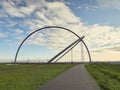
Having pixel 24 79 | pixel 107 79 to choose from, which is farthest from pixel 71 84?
pixel 24 79

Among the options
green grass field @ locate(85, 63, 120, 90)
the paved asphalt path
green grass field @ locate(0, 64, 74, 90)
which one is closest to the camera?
the paved asphalt path

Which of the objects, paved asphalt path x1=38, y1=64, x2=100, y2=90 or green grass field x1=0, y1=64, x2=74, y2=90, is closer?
paved asphalt path x1=38, y1=64, x2=100, y2=90

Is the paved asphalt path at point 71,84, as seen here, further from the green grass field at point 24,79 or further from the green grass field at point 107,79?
the green grass field at point 24,79

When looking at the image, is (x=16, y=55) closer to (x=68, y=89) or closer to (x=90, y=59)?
(x=90, y=59)

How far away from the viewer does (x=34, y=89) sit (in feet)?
56.3

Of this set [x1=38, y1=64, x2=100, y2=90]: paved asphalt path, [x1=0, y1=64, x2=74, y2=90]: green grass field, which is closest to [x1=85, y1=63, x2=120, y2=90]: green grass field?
[x1=38, y1=64, x2=100, y2=90]: paved asphalt path

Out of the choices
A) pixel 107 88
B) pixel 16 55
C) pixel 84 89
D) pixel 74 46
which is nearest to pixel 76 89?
pixel 84 89

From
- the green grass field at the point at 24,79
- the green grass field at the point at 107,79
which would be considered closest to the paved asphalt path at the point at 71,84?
the green grass field at the point at 107,79

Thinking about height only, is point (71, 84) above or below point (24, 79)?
below

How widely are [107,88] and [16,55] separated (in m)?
109

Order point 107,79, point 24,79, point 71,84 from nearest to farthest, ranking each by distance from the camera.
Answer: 1. point 71,84
2. point 107,79
3. point 24,79

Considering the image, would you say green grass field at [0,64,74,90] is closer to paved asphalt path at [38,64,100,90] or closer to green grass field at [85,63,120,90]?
paved asphalt path at [38,64,100,90]

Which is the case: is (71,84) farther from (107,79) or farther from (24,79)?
(24,79)

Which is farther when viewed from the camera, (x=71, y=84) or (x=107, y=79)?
(x=107, y=79)
